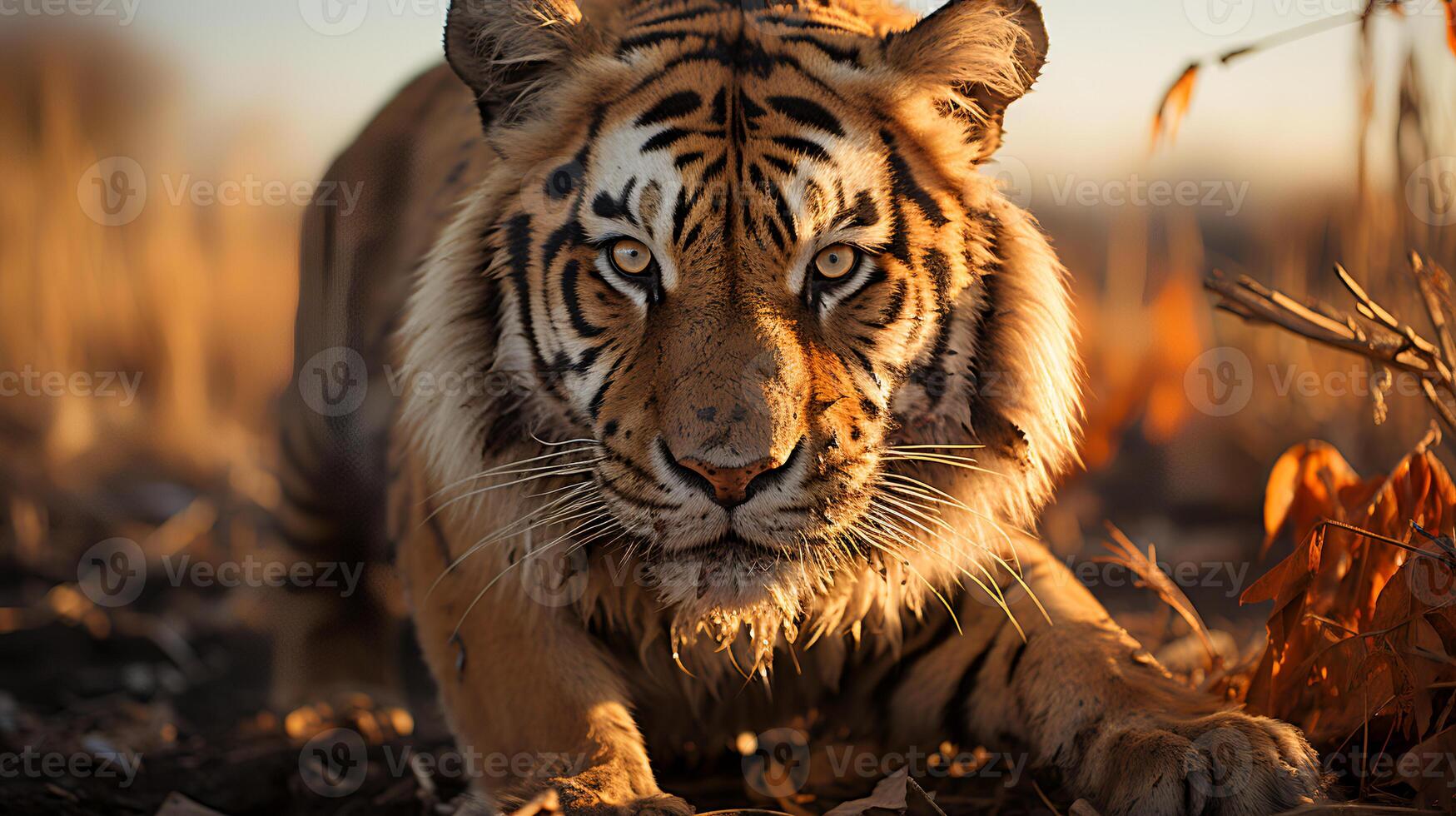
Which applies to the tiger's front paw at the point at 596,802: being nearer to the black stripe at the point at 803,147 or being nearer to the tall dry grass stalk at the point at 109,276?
the black stripe at the point at 803,147

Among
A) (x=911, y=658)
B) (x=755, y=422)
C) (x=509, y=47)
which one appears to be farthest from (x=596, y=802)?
(x=509, y=47)

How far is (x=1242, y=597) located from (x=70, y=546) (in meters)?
3.36

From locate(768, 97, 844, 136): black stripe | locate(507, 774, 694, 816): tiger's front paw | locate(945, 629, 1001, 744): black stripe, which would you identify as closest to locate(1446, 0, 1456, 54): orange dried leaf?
locate(768, 97, 844, 136): black stripe

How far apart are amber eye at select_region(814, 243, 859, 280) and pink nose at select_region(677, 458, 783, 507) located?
328 mm

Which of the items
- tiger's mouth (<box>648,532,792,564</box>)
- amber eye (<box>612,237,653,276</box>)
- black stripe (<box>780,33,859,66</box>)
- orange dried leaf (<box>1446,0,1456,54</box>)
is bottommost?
tiger's mouth (<box>648,532,792,564</box>)

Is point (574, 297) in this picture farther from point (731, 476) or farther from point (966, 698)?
point (966, 698)

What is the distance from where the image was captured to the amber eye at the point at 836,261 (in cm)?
154

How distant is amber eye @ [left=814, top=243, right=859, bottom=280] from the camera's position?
5.07ft

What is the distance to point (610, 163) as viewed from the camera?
1616 millimetres

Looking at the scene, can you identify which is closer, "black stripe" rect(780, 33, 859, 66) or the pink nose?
the pink nose

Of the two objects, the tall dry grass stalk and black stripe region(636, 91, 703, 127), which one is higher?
black stripe region(636, 91, 703, 127)

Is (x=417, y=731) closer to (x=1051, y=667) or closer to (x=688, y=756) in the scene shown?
(x=688, y=756)

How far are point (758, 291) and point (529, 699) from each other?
0.72m

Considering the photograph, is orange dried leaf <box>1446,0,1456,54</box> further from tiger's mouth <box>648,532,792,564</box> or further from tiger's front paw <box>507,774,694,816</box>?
tiger's front paw <box>507,774,694,816</box>
